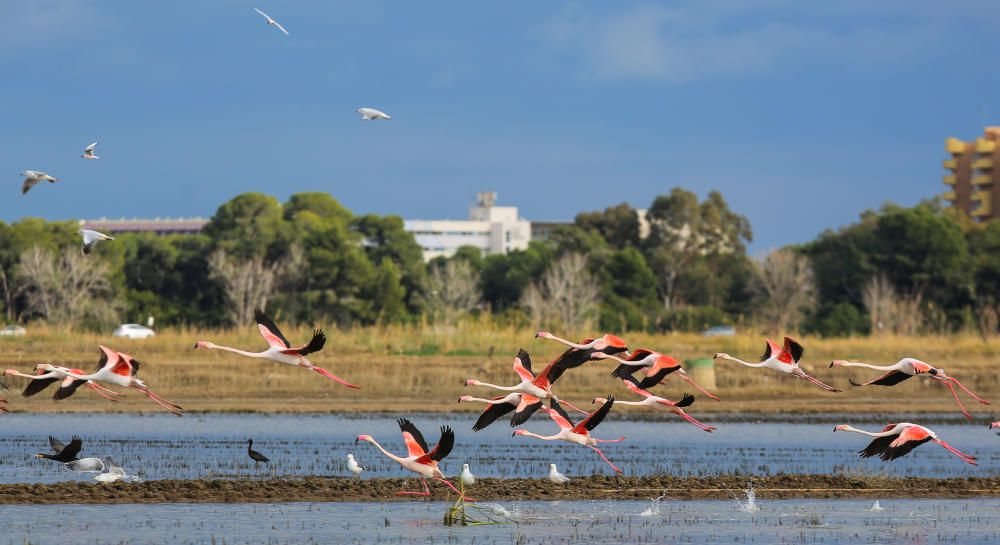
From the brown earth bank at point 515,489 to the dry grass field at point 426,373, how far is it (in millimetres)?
14460

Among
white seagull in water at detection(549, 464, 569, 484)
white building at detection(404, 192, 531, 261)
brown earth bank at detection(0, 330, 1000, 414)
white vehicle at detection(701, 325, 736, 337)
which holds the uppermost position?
white building at detection(404, 192, 531, 261)

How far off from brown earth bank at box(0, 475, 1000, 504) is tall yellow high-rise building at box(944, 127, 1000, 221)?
4298 inches

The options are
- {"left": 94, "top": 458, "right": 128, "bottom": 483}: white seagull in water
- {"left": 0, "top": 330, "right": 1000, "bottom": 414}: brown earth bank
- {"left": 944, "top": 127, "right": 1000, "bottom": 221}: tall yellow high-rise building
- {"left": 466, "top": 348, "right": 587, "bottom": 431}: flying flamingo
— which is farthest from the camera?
{"left": 944, "top": 127, "right": 1000, "bottom": 221}: tall yellow high-rise building

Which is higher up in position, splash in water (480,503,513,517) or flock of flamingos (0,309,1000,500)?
flock of flamingos (0,309,1000,500)

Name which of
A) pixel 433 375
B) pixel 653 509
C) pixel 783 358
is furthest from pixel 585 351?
pixel 433 375

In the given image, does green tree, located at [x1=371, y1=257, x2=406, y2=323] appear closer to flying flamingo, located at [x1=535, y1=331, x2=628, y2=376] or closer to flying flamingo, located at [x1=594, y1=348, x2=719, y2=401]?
flying flamingo, located at [x1=594, y1=348, x2=719, y2=401]

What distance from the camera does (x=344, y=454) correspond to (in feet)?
81.5

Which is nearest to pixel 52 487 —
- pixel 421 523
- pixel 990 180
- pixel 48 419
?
pixel 421 523

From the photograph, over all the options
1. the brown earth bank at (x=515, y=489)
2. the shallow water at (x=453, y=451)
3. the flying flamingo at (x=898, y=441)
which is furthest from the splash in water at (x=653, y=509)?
the shallow water at (x=453, y=451)

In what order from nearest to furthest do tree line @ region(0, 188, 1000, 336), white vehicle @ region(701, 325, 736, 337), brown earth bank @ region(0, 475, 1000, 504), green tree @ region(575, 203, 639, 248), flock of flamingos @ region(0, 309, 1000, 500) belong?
flock of flamingos @ region(0, 309, 1000, 500) < brown earth bank @ region(0, 475, 1000, 504) < tree line @ region(0, 188, 1000, 336) < white vehicle @ region(701, 325, 736, 337) < green tree @ region(575, 203, 639, 248)

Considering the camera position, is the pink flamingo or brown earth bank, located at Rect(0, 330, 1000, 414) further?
brown earth bank, located at Rect(0, 330, 1000, 414)

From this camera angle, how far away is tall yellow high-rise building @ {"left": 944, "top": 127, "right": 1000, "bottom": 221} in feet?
414

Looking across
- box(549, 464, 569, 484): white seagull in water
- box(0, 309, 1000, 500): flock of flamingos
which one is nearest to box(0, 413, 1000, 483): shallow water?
box(549, 464, 569, 484): white seagull in water

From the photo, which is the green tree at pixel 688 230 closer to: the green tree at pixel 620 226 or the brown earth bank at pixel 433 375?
the green tree at pixel 620 226
